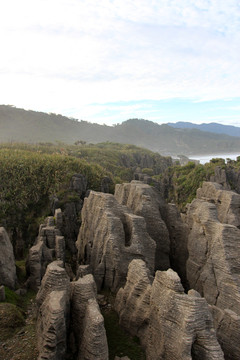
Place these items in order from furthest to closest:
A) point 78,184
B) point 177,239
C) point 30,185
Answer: point 30,185 < point 78,184 < point 177,239

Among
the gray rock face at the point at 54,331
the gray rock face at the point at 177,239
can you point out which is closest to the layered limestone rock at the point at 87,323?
the gray rock face at the point at 54,331

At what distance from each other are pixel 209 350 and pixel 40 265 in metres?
11.4

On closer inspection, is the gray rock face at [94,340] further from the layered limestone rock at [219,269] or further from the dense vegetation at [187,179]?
the dense vegetation at [187,179]

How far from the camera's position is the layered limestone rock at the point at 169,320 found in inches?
365

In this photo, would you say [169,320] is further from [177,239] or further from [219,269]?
[177,239]

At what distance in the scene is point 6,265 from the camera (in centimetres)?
1636

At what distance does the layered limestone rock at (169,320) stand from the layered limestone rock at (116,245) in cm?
319

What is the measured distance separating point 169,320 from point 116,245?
21.1 feet

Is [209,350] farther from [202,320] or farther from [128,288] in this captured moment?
[128,288]

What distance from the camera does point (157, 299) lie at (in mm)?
10977

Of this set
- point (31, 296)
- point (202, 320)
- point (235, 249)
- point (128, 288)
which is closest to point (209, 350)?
point (202, 320)

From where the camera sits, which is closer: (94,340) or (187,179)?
(94,340)

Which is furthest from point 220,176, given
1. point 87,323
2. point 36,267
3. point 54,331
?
point 54,331

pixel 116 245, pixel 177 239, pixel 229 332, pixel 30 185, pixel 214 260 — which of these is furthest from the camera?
pixel 30 185
